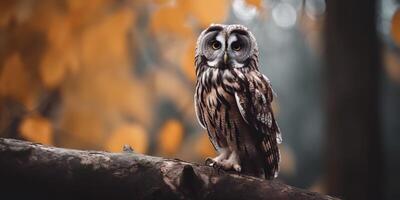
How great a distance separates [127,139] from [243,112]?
507mm

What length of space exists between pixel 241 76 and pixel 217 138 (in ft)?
0.43

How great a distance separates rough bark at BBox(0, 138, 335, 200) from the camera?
799 millimetres

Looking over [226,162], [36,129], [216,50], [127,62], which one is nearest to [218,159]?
[226,162]

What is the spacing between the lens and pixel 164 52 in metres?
1.61

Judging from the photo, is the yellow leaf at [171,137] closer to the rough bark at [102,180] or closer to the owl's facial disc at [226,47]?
the owl's facial disc at [226,47]

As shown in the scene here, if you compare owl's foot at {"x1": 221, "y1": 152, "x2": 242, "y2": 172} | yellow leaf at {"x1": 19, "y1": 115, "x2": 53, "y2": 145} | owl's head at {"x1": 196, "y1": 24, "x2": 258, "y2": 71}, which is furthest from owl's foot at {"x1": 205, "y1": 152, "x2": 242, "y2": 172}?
yellow leaf at {"x1": 19, "y1": 115, "x2": 53, "y2": 145}

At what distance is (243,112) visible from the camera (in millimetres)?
948

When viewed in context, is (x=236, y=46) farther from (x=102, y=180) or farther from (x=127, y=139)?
(x=127, y=139)

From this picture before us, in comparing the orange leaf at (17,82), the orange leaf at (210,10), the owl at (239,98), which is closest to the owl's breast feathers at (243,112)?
the owl at (239,98)

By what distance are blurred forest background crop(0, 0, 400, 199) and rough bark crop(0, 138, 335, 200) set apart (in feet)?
1.20

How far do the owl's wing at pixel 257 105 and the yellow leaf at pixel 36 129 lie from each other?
0.56m

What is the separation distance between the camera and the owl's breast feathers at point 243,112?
958 millimetres

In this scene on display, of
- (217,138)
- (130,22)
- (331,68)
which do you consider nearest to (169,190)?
(217,138)

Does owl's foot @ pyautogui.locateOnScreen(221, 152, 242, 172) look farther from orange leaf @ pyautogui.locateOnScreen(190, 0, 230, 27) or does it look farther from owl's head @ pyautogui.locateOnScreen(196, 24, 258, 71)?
orange leaf @ pyautogui.locateOnScreen(190, 0, 230, 27)
